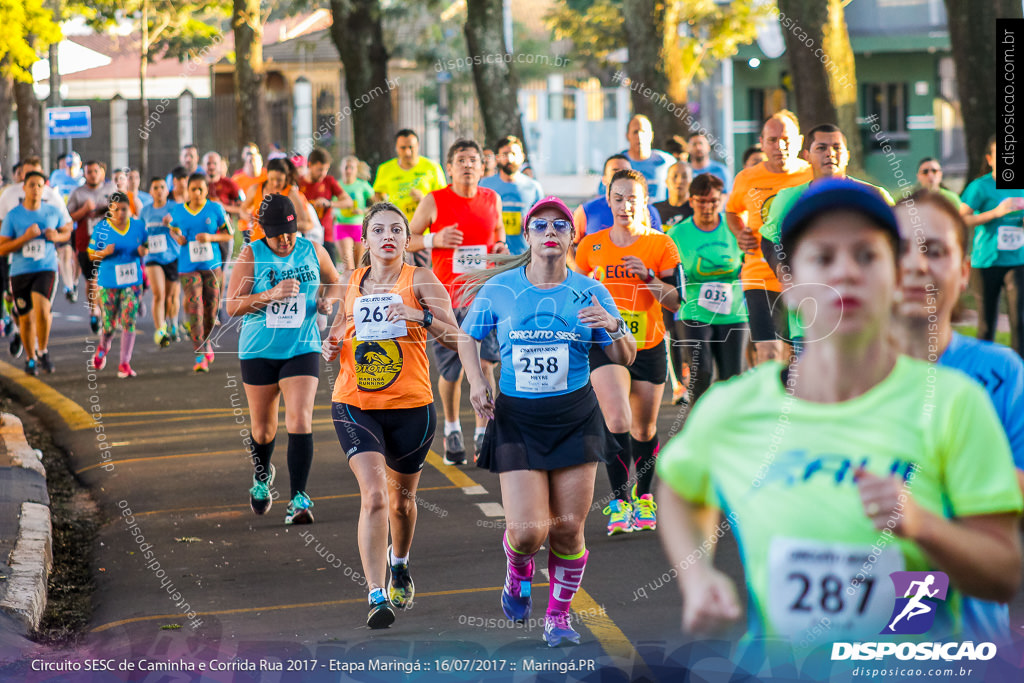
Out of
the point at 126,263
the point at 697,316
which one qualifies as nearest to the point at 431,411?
the point at 697,316

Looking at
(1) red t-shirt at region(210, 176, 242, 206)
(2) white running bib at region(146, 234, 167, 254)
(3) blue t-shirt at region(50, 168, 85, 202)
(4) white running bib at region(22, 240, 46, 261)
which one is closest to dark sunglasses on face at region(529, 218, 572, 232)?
(4) white running bib at region(22, 240, 46, 261)

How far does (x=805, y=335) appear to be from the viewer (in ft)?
7.04

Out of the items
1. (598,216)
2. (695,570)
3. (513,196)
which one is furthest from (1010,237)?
(695,570)

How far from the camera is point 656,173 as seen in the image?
482 inches

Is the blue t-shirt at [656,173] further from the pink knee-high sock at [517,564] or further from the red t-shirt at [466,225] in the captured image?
the pink knee-high sock at [517,564]

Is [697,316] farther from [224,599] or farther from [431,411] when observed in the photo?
[224,599]

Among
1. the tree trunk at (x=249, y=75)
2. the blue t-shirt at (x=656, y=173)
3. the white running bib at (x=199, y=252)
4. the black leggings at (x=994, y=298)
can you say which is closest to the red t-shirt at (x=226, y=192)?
the white running bib at (x=199, y=252)

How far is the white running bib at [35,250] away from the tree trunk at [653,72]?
31.4 feet

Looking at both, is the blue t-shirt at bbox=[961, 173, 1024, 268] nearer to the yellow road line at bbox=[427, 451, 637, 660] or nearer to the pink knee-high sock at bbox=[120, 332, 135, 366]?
the yellow road line at bbox=[427, 451, 637, 660]

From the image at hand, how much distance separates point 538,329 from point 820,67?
11431 mm

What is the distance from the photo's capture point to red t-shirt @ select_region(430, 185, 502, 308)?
926cm

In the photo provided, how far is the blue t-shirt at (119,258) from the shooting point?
42.3 ft

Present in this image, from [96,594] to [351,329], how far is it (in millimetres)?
1736

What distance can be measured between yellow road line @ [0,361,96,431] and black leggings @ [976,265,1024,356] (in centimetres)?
702
